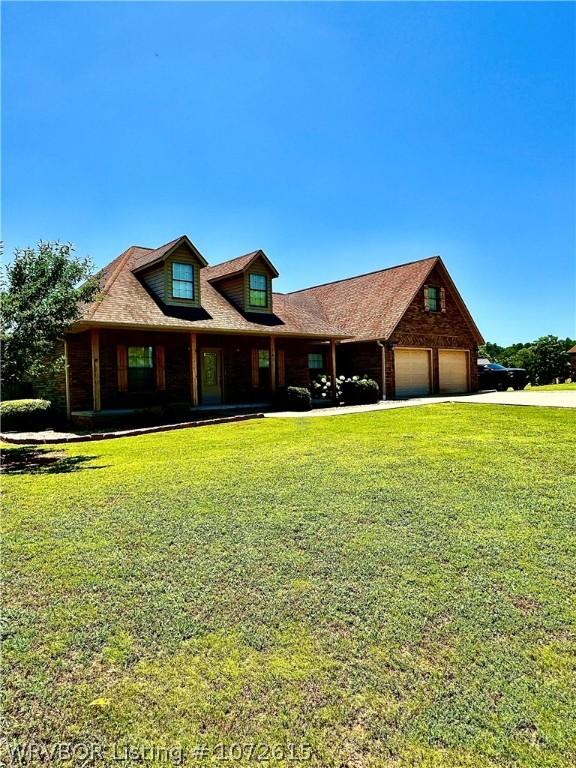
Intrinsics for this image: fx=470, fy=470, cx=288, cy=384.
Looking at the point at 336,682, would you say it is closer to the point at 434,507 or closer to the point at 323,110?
the point at 434,507

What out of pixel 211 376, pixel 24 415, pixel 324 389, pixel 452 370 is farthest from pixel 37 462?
pixel 452 370

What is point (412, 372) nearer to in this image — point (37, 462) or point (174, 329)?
point (174, 329)

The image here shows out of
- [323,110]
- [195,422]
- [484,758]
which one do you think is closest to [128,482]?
[484,758]

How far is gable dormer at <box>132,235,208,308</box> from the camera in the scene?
16.8m

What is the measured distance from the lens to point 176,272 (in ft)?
56.0

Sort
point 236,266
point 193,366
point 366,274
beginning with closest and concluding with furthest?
point 193,366, point 236,266, point 366,274

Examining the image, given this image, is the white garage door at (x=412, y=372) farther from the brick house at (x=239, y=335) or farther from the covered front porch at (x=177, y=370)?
the covered front porch at (x=177, y=370)

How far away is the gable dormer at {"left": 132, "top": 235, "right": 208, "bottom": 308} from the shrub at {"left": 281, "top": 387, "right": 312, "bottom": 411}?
471 centimetres

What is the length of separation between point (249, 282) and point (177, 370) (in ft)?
15.3

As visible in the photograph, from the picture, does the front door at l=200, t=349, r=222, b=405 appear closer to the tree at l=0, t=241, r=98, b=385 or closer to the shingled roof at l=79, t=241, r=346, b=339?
the shingled roof at l=79, t=241, r=346, b=339

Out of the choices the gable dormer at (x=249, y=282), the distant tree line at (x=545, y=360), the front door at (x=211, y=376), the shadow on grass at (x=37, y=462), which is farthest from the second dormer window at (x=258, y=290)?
the distant tree line at (x=545, y=360)

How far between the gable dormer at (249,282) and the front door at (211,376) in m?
2.21

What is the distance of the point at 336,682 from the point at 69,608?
2.02 metres

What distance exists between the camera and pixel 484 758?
2.29 m
